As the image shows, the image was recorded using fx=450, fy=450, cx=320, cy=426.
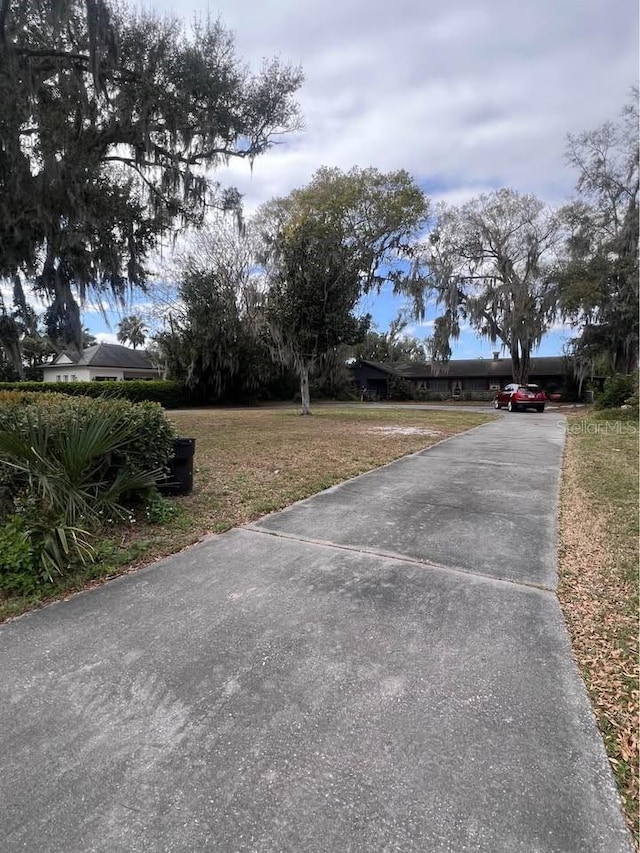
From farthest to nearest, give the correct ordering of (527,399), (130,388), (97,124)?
(130,388) < (527,399) < (97,124)

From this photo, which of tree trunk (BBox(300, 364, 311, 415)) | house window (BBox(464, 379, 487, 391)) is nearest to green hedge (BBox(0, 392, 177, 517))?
tree trunk (BBox(300, 364, 311, 415))

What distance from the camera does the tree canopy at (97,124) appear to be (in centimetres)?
874

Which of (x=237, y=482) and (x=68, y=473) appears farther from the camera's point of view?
(x=237, y=482)

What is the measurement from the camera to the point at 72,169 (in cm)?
907

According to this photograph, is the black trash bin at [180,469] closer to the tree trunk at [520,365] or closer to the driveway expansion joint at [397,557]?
the driveway expansion joint at [397,557]

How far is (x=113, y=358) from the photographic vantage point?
113 ft

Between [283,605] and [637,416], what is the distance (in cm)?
1479

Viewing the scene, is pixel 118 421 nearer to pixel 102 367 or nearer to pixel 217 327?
pixel 217 327

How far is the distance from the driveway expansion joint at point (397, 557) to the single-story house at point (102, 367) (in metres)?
30.8

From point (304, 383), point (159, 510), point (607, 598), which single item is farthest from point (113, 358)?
point (607, 598)

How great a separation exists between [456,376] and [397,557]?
38.9 metres

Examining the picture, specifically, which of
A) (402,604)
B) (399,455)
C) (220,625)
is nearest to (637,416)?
(399,455)

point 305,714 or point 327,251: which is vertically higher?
point 327,251

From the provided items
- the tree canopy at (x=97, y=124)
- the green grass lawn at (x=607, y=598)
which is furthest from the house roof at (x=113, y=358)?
the green grass lawn at (x=607, y=598)
